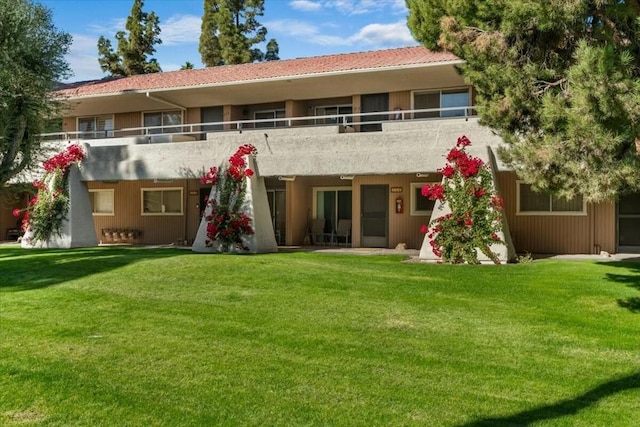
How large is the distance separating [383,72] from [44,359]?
14952mm

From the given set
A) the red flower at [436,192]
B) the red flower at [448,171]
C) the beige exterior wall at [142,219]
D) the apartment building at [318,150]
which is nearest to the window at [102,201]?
the apartment building at [318,150]

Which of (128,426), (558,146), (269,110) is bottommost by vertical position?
(128,426)

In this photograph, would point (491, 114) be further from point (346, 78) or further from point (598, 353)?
point (346, 78)

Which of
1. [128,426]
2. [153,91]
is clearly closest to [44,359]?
[128,426]

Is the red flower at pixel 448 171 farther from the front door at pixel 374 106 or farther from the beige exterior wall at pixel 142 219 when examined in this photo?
the beige exterior wall at pixel 142 219

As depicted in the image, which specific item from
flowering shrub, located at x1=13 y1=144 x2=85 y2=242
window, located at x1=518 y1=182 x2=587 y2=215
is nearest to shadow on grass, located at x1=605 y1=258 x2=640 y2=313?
window, located at x1=518 y1=182 x2=587 y2=215

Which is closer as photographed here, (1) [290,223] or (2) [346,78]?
(2) [346,78]

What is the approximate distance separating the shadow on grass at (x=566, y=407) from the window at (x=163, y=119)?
2154 centimetres

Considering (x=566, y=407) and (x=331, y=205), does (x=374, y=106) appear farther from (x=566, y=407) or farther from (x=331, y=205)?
(x=566, y=407)

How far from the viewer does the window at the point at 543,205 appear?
60.6ft

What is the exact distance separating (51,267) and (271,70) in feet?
37.7

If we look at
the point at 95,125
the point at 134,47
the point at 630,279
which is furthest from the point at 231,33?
the point at 630,279

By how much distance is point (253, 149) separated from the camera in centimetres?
1848

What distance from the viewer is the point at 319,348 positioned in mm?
7387
